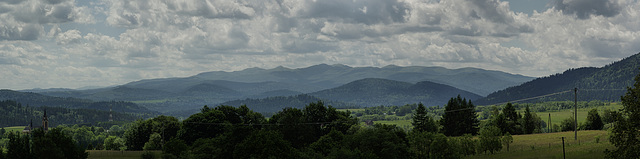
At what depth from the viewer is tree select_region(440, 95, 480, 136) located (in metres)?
136

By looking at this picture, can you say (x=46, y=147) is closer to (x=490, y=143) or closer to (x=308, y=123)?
(x=308, y=123)

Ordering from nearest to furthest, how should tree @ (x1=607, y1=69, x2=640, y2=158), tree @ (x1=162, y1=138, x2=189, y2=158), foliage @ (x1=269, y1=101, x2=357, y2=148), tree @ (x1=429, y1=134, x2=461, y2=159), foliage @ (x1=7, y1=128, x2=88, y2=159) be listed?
1. tree @ (x1=607, y1=69, x2=640, y2=158)
2. foliage @ (x1=7, y1=128, x2=88, y2=159)
3. tree @ (x1=429, y1=134, x2=461, y2=159)
4. tree @ (x1=162, y1=138, x2=189, y2=158)
5. foliage @ (x1=269, y1=101, x2=357, y2=148)

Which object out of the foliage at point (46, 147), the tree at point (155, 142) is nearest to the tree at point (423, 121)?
the tree at point (155, 142)

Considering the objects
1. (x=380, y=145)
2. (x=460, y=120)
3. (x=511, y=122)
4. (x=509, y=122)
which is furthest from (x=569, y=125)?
(x=380, y=145)

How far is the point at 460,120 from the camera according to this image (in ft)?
449

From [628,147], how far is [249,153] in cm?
5259

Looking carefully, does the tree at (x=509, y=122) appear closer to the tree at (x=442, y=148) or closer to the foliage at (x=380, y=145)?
the foliage at (x=380, y=145)

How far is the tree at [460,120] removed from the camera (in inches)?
5349

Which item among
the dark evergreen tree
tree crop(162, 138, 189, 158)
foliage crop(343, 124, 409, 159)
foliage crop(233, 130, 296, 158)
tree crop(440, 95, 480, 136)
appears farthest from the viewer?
tree crop(440, 95, 480, 136)

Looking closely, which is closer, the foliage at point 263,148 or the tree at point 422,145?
the foliage at point 263,148

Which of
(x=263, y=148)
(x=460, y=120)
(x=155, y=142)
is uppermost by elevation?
(x=460, y=120)

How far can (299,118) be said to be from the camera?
4259 inches

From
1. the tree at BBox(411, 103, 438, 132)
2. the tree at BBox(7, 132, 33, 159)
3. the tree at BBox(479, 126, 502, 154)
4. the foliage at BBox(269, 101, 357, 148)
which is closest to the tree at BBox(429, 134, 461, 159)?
the tree at BBox(479, 126, 502, 154)

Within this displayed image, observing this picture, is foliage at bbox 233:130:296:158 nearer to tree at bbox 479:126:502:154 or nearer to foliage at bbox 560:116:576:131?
tree at bbox 479:126:502:154
